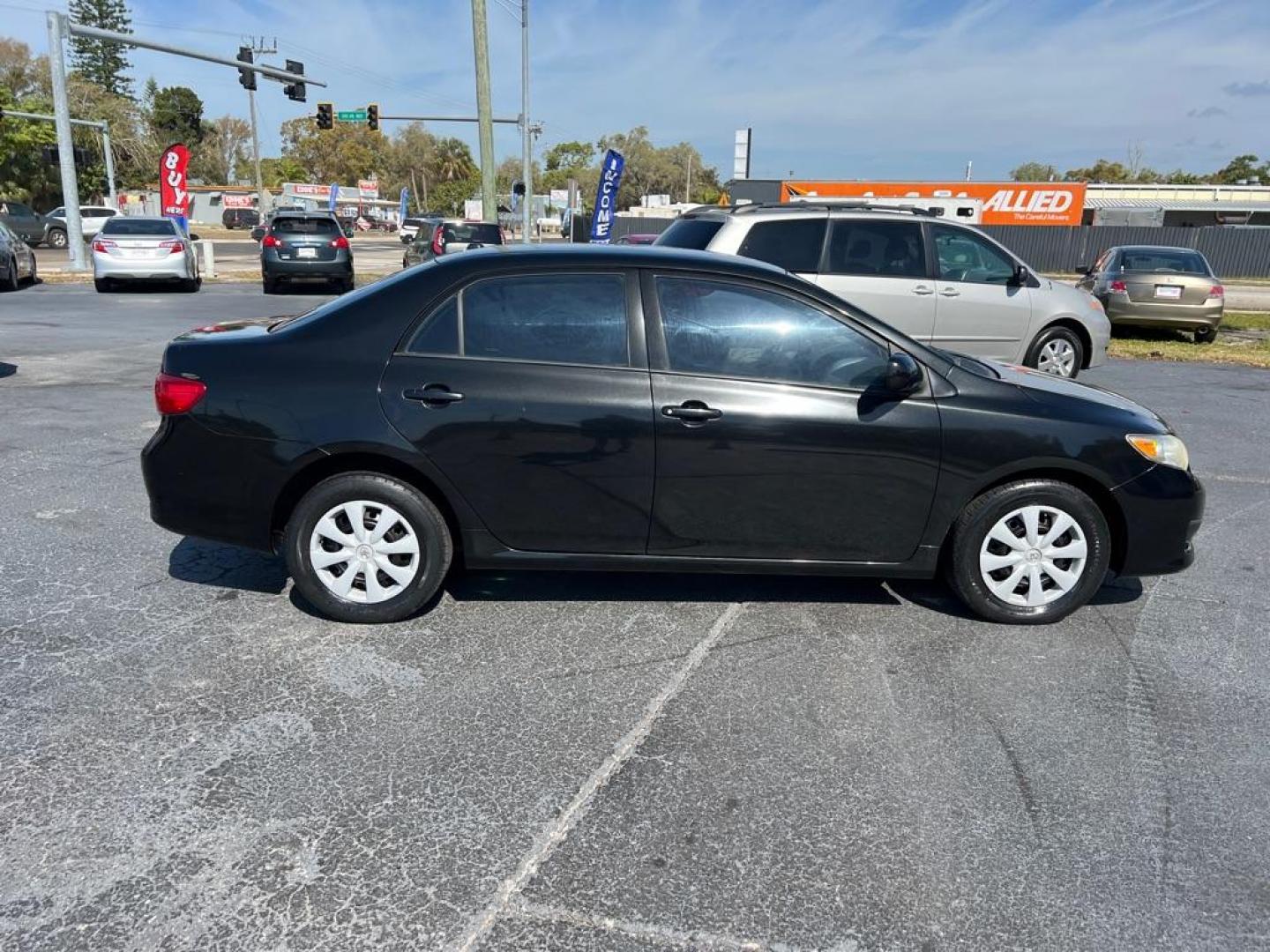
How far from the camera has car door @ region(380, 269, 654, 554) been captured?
153 inches

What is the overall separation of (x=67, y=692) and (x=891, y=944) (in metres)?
2.95

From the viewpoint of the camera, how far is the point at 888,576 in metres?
4.20

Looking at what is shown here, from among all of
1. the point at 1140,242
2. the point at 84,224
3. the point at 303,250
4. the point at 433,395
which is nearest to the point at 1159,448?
the point at 433,395

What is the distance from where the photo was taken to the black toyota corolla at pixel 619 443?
3.91 m

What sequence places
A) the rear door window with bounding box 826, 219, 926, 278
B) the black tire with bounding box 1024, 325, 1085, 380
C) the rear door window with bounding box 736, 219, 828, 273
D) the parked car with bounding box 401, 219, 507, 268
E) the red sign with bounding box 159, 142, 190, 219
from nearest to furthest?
the rear door window with bounding box 736, 219, 828, 273 → the rear door window with bounding box 826, 219, 926, 278 → the black tire with bounding box 1024, 325, 1085, 380 → the parked car with bounding box 401, 219, 507, 268 → the red sign with bounding box 159, 142, 190, 219

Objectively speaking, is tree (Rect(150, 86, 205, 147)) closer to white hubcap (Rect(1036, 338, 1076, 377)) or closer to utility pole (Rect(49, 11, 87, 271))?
utility pole (Rect(49, 11, 87, 271))

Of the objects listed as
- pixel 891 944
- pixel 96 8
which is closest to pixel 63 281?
pixel 891 944

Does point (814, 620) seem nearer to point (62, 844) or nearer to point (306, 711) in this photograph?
point (306, 711)

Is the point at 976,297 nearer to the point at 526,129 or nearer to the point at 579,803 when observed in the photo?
the point at 579,803

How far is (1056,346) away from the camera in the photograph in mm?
10000

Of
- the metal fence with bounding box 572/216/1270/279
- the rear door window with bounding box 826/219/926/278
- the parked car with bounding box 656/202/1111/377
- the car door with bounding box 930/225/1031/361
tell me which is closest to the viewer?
the parked car with bounding box 656/202/1111/377

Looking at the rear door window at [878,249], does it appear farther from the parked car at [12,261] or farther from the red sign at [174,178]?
the red sign at [174,178]

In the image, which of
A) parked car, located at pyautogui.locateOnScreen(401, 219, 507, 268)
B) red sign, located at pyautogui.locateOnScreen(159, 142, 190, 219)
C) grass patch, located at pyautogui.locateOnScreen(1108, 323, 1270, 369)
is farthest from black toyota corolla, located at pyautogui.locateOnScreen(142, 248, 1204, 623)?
red sign, located at pyautogui.locateOnScreen(159, 142, 190, 219)

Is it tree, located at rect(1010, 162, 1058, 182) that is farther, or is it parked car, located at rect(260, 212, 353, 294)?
tree, located at rect(1010, 162, 1058, 182)
